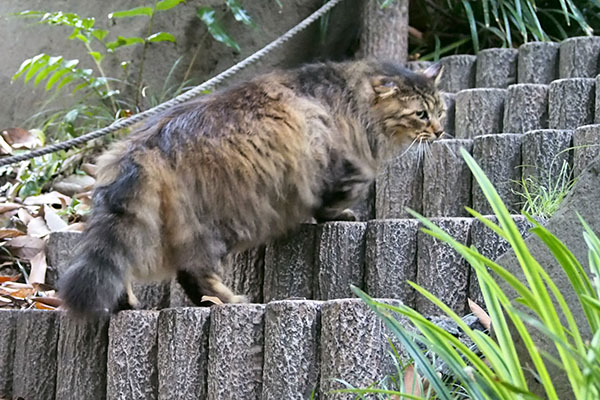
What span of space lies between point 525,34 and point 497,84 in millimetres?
418

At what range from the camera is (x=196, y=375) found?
2.72 meters

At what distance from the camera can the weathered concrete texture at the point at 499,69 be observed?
484cm

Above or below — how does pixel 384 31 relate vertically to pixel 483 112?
above

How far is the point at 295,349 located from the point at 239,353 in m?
0.20

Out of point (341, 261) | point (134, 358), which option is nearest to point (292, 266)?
point (341, 261)

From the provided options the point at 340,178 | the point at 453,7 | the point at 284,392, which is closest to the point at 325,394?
the point at 284,392

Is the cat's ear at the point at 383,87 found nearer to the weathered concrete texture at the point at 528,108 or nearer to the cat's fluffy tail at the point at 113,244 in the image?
the weathered concrete texture at the point at 528,108

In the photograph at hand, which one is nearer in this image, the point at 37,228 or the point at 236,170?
the point at 236,170

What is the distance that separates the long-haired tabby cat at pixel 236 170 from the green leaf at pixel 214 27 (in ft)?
4.57

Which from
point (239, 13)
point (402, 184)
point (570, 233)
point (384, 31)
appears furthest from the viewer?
point (384, 31)

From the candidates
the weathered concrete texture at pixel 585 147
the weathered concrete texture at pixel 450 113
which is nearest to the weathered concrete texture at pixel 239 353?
the weathered concrete texture at pixel 585 147

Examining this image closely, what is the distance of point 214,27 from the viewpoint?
5.11 m

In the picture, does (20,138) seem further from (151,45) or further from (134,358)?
(134,358)

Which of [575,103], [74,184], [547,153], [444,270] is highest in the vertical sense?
[575,103]
